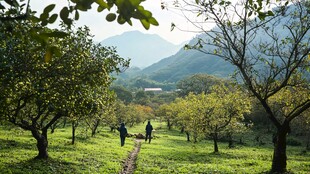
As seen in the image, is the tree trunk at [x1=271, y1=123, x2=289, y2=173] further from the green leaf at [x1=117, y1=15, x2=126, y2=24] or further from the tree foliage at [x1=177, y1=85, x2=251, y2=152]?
the tree foliage at [x1=177, y1=85, x2=251, y2=152]

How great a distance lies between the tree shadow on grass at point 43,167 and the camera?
18.0m

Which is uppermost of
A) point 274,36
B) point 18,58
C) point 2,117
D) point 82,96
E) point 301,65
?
point 274,36

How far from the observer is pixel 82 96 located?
1833cm

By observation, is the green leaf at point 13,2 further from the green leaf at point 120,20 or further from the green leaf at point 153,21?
the green leaf at point 153,21

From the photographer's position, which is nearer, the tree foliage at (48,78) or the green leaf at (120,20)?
the green leaf at (120,20)

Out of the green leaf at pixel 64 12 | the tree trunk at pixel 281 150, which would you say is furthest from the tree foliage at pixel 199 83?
the green leaf at pixel 64 12

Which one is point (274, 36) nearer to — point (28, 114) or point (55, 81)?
point (55, 81)

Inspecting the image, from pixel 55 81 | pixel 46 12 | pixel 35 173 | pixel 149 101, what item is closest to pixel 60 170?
pixel 35 173

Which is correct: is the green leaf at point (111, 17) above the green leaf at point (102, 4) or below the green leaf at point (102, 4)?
below

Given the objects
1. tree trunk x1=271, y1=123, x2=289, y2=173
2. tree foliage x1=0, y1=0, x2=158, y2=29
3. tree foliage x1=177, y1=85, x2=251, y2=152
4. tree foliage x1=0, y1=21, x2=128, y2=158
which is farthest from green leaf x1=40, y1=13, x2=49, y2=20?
tree foliage x1=177, y1=85, x2=251, y2=152

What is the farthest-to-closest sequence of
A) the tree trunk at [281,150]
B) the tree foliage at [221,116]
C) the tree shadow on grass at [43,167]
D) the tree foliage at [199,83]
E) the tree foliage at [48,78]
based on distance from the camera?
the tree foliage at [199,83] → the tree foliage at [221,116] → the tree trunk at [281,150] → the tree shadow on grass at [43,167] → the tree foliage at [48,78]

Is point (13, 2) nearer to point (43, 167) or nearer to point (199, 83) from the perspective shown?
point (43, 167)

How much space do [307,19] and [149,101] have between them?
478 feet

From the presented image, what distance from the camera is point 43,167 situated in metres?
19.4
